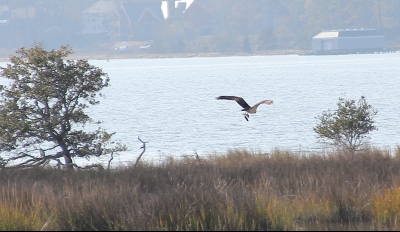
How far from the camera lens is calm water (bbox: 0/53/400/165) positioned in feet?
111

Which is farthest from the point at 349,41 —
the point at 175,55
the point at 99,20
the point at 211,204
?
the point at 211,204

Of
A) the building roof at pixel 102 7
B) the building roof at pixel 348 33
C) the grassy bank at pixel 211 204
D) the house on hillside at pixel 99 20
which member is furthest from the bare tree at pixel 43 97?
the building roof at pixel 102 7

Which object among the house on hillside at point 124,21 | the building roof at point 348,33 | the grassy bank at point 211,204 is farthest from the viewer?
the house on hillside at point 124,21

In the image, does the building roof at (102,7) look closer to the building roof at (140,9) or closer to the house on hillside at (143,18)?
the house on hillside at (143,18)

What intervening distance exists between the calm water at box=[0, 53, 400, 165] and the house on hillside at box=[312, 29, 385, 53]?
155 feet

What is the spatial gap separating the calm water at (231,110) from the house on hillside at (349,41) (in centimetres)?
4715

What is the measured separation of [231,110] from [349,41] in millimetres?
104436

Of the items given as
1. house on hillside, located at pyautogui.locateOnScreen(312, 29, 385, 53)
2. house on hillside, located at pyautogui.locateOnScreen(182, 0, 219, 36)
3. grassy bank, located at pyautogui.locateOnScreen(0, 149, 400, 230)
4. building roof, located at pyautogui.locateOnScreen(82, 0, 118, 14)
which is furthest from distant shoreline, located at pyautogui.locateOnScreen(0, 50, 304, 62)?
grassy bank, located at pyautogui.locateOnScreen(0, 149, 400, 230)

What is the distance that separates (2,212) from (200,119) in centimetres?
3795

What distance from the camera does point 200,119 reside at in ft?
157

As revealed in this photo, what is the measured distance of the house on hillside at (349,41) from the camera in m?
154

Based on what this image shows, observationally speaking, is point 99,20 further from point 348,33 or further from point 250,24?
point 348,33

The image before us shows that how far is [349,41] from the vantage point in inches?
6132

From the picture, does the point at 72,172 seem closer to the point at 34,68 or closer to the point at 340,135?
the point at 34,68
